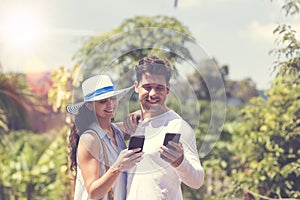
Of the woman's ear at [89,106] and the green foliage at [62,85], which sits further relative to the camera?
the green foliage at [62,85]

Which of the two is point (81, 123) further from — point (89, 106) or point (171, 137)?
point (171, 137)

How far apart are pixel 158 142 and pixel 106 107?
0.79ft

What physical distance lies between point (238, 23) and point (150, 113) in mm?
4511

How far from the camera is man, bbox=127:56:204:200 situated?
88.4 inches

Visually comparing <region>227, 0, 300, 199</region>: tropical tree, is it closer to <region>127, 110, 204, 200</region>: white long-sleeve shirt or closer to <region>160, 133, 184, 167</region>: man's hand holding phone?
<region>127, 110, 204, 200</region>: white long-sleeve shirt

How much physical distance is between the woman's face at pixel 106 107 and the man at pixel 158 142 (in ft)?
0.32

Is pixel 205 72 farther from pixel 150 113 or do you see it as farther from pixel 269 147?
pixel 269 147

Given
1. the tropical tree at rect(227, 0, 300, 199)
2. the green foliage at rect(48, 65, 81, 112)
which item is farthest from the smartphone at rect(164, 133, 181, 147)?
the green foliage at rect(48, 65, 81, 112)

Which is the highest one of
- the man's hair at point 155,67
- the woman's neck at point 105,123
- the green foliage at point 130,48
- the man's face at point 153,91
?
the green foliage at point 130,48

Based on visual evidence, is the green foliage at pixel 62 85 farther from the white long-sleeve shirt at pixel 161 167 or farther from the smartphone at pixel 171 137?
the smartphone at pixel 171 137

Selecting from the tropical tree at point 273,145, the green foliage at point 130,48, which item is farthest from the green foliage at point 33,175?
the green foliage at point 130,48

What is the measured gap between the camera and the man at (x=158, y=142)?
225cm

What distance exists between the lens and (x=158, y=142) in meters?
→ 2.24

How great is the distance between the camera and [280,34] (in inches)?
166
